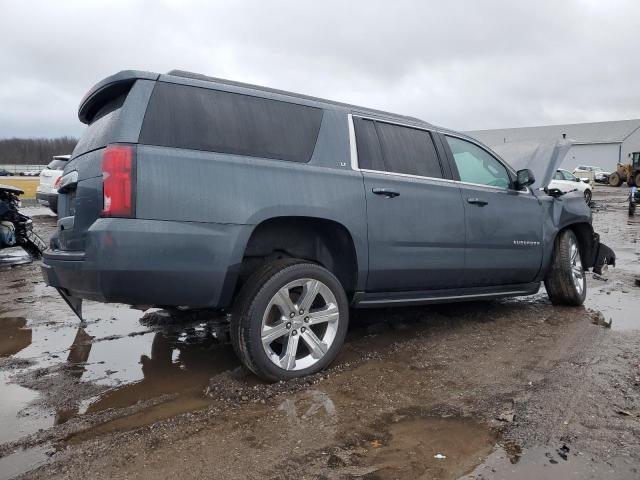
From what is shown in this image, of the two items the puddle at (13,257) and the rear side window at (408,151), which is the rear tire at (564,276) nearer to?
the rear side window at (408,151)

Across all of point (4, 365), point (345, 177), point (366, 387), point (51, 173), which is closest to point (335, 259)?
point (345, 177)

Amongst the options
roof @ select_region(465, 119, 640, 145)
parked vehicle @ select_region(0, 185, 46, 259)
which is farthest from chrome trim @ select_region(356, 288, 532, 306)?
roof @ select_region(465, 119, 640, 145)

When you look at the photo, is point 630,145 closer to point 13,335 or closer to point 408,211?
point 408,211

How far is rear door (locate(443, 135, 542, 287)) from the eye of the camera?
14.6ft

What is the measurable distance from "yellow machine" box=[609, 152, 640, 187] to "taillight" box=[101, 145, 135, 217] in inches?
1566

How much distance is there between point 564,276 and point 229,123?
151 inches

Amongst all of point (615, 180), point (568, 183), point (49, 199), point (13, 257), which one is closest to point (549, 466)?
point (13, 257)

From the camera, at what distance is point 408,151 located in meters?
4.17

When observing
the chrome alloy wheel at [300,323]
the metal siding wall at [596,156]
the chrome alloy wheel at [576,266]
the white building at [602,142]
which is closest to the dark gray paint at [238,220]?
the chrome alloy wheel at [300,323]

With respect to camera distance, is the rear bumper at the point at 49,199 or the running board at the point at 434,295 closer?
the running board at the point at 434,295

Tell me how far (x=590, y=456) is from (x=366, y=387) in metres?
1.28

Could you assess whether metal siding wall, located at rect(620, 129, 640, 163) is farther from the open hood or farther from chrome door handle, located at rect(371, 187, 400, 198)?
chrome door handle, located at rect(371, 187, 400, 198)

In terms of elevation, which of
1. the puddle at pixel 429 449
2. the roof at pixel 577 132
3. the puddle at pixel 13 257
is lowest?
the puddle at pixel 429 449

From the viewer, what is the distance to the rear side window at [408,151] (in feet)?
13.2
